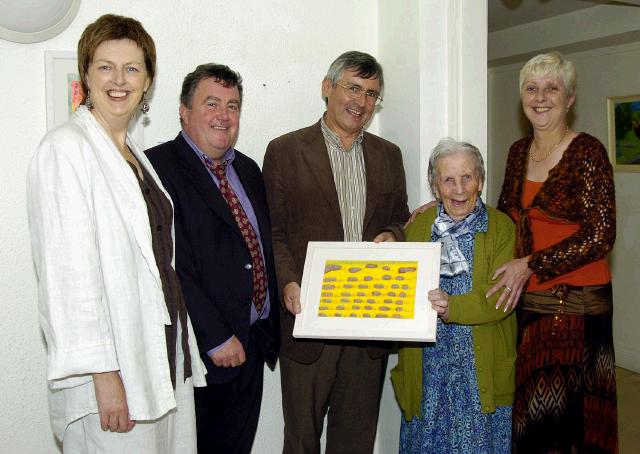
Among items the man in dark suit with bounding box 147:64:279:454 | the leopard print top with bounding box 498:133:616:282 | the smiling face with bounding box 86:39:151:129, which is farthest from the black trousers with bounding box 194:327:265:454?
the leopard print top with bounding box 498:133:616:282

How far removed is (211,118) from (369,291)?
0.89 metres

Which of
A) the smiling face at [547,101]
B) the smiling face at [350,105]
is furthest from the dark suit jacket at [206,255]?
the smiling face at [547,101]

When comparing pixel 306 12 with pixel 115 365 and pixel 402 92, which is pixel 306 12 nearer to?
pixel 402 92

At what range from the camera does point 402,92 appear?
322 centimetres

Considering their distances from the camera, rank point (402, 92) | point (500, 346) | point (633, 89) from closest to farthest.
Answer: point (500, 346), point (402, 92), point (633, 89)

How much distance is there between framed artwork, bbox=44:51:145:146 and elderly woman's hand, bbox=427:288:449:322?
64.2 inches

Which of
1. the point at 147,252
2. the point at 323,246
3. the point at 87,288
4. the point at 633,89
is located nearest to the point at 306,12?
the point at 323,246

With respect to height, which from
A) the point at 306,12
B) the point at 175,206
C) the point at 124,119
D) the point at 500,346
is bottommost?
the point at 500,346

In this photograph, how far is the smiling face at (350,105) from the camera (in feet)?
9.18

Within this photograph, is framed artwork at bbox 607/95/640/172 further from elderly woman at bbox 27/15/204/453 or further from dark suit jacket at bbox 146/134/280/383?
elderly woman at bbox 27/15/204/453

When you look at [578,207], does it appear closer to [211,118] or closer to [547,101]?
[547,101]

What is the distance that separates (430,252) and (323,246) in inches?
16.6

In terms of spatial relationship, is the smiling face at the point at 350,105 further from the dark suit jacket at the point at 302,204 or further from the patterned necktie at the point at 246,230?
the patterned necktie at the point at 246,230

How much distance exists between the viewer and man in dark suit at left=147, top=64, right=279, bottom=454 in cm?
244
